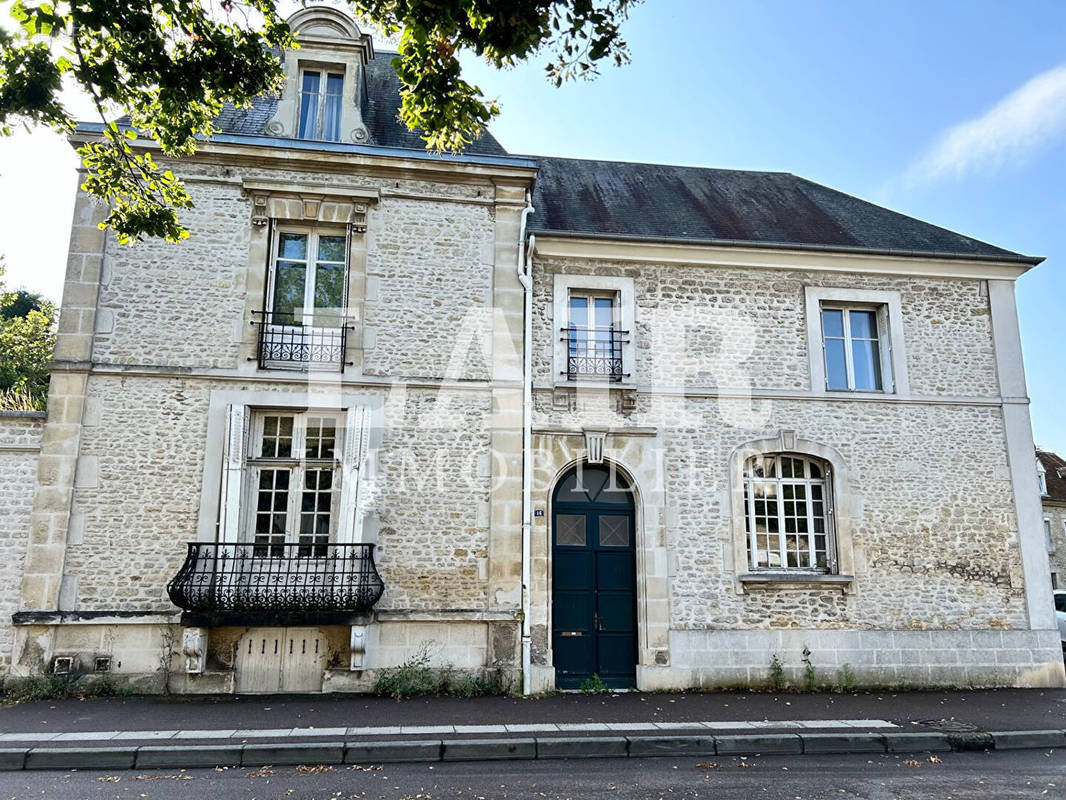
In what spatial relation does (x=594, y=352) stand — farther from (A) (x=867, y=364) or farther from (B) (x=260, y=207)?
(B) (x=260, y=207)

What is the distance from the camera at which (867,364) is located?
392 inches

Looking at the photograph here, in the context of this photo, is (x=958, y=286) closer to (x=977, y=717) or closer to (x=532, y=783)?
(x=977, y=717)

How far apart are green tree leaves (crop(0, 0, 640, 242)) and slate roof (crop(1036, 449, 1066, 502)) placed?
25.9m

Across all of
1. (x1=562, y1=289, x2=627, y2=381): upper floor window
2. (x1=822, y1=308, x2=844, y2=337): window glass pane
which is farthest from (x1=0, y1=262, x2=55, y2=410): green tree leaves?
(x1=822, y1=308, x2=844, y2=337): window glass pane

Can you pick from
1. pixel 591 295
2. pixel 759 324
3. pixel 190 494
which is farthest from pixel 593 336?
pixel 190 494

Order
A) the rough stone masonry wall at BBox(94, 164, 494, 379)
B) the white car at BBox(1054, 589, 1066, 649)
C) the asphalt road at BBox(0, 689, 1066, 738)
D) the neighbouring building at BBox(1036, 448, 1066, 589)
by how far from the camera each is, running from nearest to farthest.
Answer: the asphalt road at BBox(0, 689, 1066, 738) < the rough stone masonry wall at BBox(94, 164, 494, 379) < the white car at BBox(1054, 589, 1066, 649) < the neighbouring building at BBox(1036, 448, 1066, 589)

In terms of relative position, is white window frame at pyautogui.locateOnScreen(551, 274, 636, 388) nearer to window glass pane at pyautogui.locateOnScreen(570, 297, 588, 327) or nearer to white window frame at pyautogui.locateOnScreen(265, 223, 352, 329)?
window glass pane at pyautogui.locateOnScreen(570, 297, 588, 327)

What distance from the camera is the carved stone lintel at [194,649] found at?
765 cm

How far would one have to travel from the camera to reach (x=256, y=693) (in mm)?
7914

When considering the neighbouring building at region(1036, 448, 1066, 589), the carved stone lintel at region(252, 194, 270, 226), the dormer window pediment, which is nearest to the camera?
the carved stone lintel at region(252, 194, 270, 226)

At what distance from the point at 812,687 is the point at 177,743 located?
6848 millimetres

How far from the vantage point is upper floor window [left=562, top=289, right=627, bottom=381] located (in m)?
9.27

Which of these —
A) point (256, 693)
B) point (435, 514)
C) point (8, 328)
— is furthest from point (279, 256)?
point (8, 328)

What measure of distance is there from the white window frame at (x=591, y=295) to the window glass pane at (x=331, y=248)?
274 centimetres
